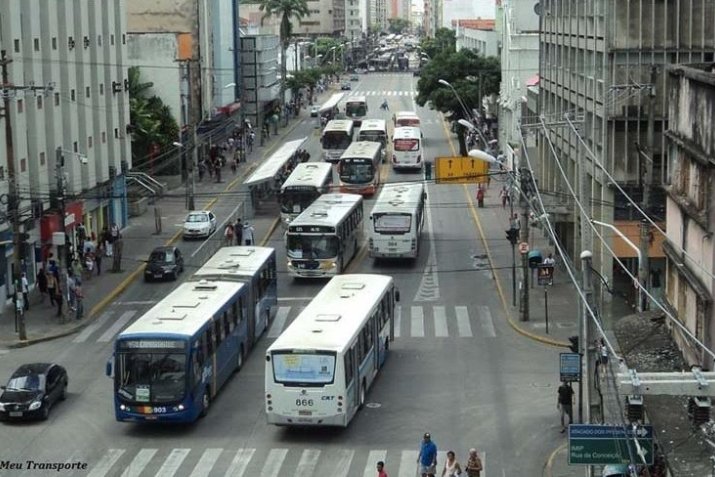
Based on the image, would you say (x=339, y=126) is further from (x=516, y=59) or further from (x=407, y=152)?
(x=516, y=59)

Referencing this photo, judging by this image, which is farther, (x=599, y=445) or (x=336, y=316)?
(x=336, y=316)

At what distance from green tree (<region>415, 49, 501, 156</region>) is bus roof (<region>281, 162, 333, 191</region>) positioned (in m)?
30.7

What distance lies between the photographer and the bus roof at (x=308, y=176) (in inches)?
2544

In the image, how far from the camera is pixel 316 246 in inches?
2104

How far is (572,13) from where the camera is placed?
5647 cm

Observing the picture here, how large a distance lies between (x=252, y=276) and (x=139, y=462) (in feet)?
39.2

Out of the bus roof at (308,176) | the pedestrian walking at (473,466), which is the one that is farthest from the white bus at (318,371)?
the bus roof at (308,176)

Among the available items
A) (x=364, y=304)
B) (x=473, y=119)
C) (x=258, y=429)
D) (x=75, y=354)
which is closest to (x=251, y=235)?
(x=75, y=354)

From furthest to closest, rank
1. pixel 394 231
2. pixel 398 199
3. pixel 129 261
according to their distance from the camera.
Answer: pixel 129 261, pixel 398 199, pixel 394 231

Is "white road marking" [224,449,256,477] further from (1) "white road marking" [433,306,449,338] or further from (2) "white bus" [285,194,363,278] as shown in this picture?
(2) "white bus" [285,194,363,278]

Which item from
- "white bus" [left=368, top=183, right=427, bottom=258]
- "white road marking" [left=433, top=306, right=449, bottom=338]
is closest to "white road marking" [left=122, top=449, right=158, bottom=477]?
"white road marking" [left=433, top=306, right=449, bottom=338]

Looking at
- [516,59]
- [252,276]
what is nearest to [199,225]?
[252,276]

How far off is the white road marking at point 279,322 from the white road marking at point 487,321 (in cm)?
689

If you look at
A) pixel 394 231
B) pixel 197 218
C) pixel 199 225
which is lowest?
pixel 199 225
